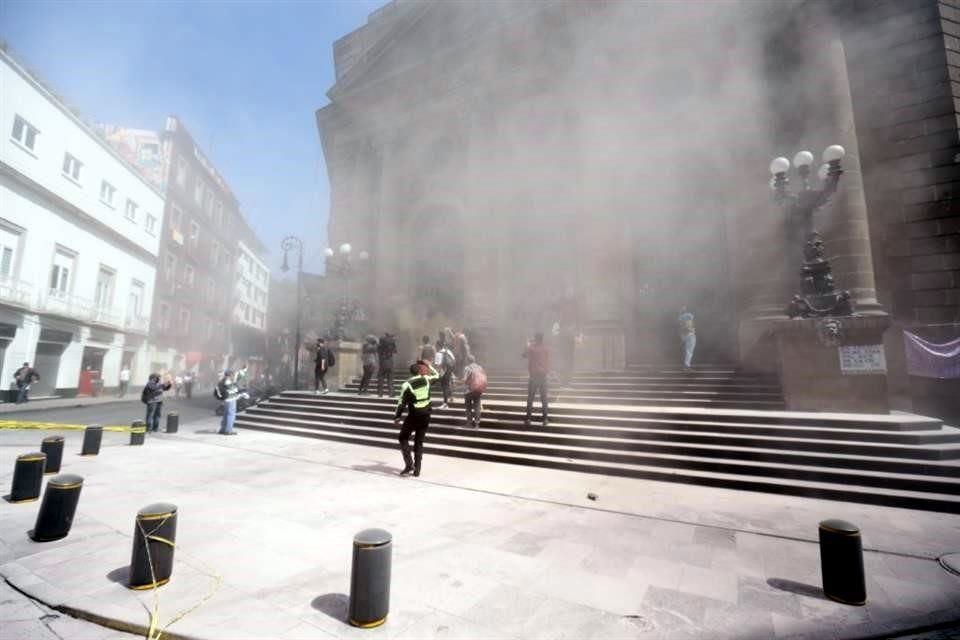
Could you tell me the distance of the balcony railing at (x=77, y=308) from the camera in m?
13.6

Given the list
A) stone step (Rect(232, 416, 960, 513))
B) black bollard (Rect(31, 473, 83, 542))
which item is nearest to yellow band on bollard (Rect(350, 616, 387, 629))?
black bollard (Rect(31, 473, 83, 542))

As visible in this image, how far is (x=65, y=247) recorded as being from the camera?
1431 centimetres

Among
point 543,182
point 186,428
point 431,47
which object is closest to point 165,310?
point 186,428

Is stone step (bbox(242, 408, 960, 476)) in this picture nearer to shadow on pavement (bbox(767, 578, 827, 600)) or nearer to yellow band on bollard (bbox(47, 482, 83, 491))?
shadow on pavement (bbox(767, 578, 827, 600))

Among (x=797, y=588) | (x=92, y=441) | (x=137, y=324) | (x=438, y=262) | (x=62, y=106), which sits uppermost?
(x=62, y=106)

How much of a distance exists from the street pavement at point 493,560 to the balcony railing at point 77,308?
13.5m

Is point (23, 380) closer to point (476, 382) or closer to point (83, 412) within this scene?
point (83, 412)

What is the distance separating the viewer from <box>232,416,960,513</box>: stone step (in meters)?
3.54

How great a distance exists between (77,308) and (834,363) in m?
Answer: 21.0

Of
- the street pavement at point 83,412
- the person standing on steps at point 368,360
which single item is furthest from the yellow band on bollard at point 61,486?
the street pavement at point 83,412

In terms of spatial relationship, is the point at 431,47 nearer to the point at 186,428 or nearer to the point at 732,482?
the point at 186,428

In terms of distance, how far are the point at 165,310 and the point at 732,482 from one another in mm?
24879

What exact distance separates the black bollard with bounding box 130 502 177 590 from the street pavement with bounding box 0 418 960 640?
0.29 ft

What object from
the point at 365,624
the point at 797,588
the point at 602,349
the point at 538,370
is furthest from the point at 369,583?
the point at 602,349
